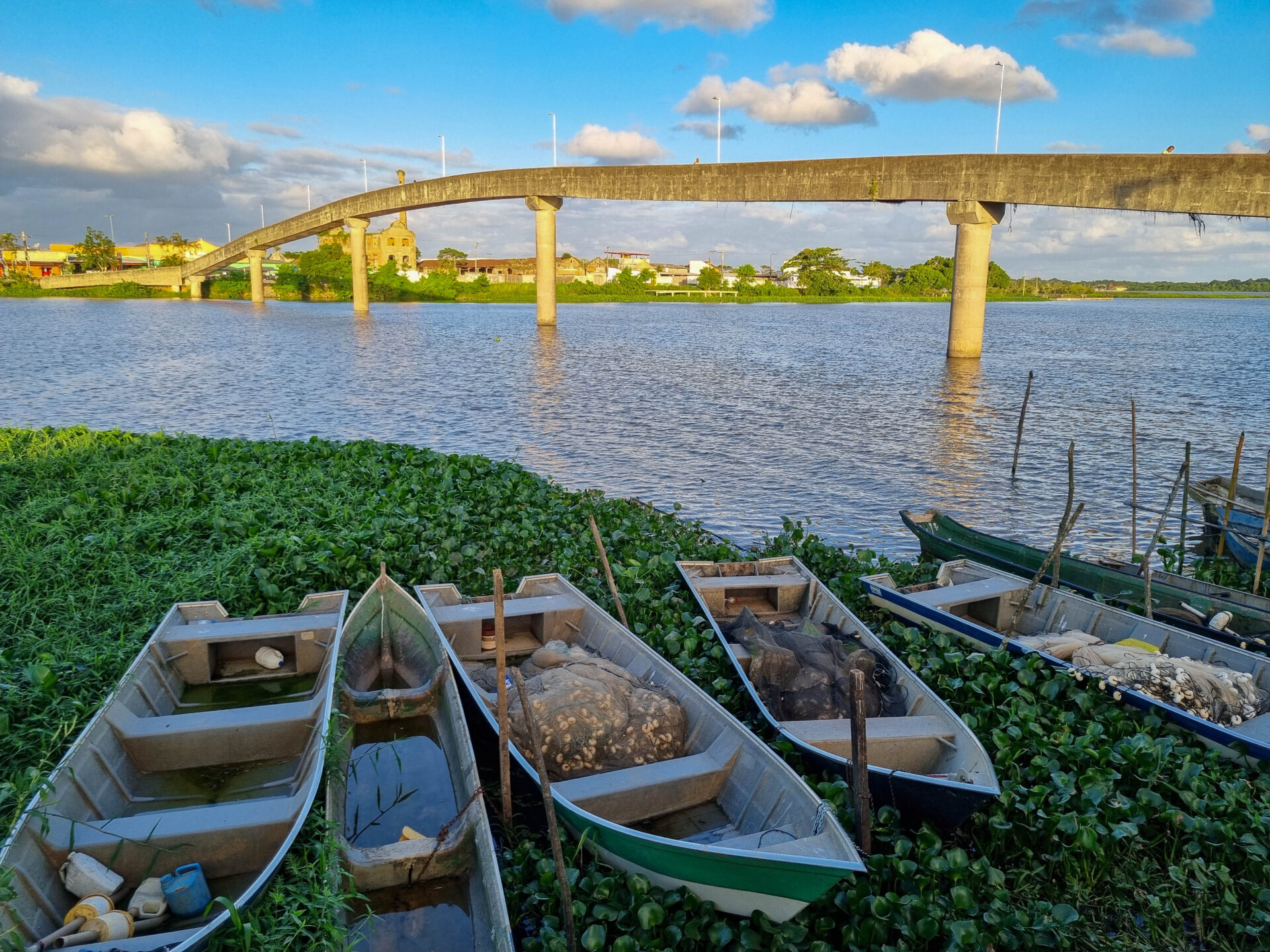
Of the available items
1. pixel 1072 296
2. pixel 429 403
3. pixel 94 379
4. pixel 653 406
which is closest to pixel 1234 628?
pixel 653 406

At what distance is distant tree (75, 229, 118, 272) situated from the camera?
97438mm

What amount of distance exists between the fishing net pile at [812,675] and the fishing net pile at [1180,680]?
1516mm

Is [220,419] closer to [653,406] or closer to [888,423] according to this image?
[653,406]

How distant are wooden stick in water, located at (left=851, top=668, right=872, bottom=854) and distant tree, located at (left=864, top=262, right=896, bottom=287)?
145 m

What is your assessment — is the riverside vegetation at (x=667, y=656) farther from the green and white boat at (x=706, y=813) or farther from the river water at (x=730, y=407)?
the river water at (x=730, y=407)

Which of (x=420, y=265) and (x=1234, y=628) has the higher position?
(x=420, y=265)

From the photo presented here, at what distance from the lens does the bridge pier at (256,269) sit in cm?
6756

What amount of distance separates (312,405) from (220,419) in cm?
274

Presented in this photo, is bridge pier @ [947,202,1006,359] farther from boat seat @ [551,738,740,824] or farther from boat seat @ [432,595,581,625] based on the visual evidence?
boat seat @ [551,738,740,824]

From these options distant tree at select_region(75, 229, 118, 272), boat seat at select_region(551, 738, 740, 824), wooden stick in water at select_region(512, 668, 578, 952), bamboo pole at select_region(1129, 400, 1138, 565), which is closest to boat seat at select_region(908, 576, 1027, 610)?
bamboo pole at select_region(1129, 400, 1138, 565)

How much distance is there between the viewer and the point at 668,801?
4.90 metres

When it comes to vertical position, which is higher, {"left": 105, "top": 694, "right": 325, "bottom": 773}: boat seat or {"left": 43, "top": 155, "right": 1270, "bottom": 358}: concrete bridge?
{"left": 43, "top": 155, "right": 1270, "bottom": 358}: concrete bridge

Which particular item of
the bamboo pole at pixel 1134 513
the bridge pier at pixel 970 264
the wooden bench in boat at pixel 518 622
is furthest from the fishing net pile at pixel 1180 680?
the bridge pier at pixel 970 264

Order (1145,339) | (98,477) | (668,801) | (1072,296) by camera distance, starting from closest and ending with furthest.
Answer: (668,801) → (98,477) → (1145,339) → (1072,296)
